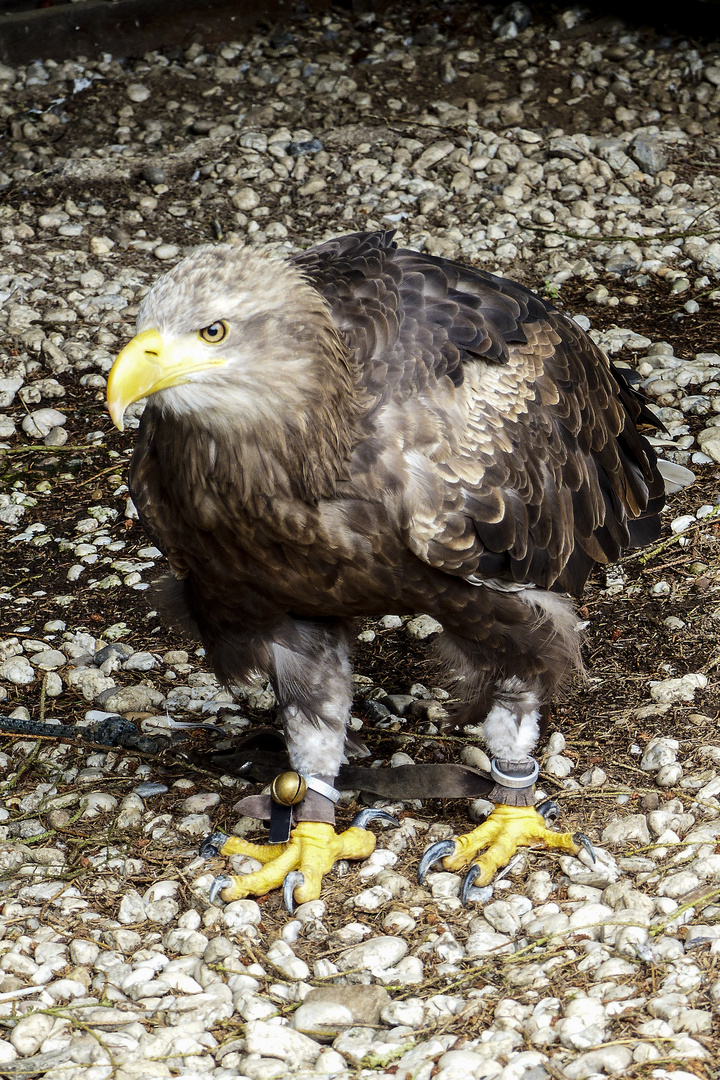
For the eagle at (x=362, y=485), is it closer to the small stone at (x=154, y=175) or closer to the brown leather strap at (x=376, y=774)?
the brown leather strap at (x=376, y=774)

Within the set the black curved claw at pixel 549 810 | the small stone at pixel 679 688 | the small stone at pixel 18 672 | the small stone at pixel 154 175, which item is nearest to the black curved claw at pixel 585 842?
the black curved claw at pixel 549 810

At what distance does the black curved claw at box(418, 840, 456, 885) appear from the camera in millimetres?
3482

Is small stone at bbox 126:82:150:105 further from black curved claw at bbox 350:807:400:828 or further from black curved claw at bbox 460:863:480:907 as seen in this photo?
black curved claw at bbox 460:863:480:907

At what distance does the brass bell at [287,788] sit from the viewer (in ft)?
11.8

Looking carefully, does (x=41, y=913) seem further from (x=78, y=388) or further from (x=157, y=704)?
(x=78, y=388)

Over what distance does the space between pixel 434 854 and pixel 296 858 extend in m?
0.40

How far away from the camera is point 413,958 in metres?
3.06

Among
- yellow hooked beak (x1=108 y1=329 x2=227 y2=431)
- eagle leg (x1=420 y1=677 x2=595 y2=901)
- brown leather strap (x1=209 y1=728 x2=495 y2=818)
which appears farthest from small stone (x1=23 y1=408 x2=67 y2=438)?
yellow hooked beak (x1=108 y1=329 x2=227 y2=431)

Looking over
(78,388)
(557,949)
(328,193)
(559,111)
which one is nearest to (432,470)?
(557,949)

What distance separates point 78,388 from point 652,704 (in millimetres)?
3248

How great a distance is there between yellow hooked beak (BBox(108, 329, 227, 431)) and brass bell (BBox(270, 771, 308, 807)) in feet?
4.54

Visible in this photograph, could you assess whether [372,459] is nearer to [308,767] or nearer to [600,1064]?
[308,767]

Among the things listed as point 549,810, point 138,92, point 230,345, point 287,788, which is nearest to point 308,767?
point 287,788

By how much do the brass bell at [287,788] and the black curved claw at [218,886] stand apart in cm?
29
